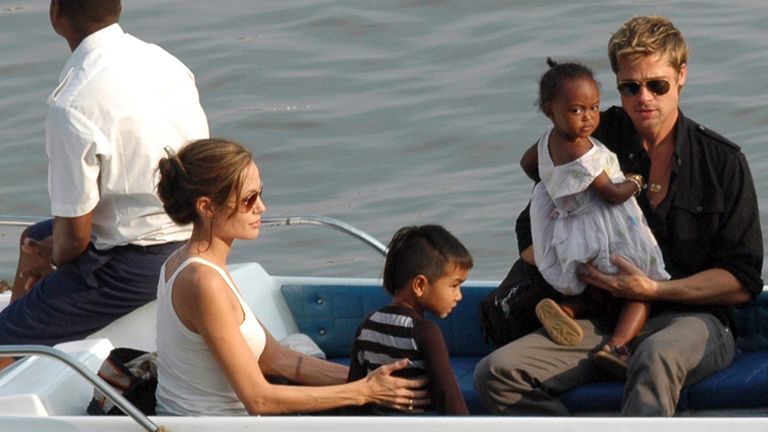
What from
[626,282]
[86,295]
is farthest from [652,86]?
[86,295]

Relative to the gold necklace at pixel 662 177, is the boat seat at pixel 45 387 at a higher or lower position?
lower

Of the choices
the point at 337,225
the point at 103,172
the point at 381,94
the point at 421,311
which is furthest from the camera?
the point at 381,94

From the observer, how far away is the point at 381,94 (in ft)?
34.5

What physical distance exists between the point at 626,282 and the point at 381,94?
616 cm

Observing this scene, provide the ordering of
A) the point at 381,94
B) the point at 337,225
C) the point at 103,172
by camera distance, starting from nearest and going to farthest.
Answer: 1. the point at 103,172
2. the point at 337,225
3. the point at 381,94

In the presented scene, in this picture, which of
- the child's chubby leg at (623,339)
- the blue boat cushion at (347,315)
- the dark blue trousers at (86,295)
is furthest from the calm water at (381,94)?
the child's chubby leg at (623,339)

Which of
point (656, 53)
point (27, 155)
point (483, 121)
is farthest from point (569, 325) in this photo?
point (27, 155)

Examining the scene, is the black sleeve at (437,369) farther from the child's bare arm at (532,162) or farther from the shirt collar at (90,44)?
the shirt collar at (90,44)

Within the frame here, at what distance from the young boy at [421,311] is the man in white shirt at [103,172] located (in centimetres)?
111

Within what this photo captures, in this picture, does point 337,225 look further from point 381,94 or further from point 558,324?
point 381,94

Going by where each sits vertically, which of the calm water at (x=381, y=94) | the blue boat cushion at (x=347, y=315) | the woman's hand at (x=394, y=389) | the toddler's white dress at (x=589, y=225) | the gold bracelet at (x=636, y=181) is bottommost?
the calm water at (x=381, y=94)

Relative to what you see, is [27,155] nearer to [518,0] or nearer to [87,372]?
[518,0]

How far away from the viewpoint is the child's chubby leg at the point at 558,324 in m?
4.49

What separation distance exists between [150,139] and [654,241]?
4.81 feet
